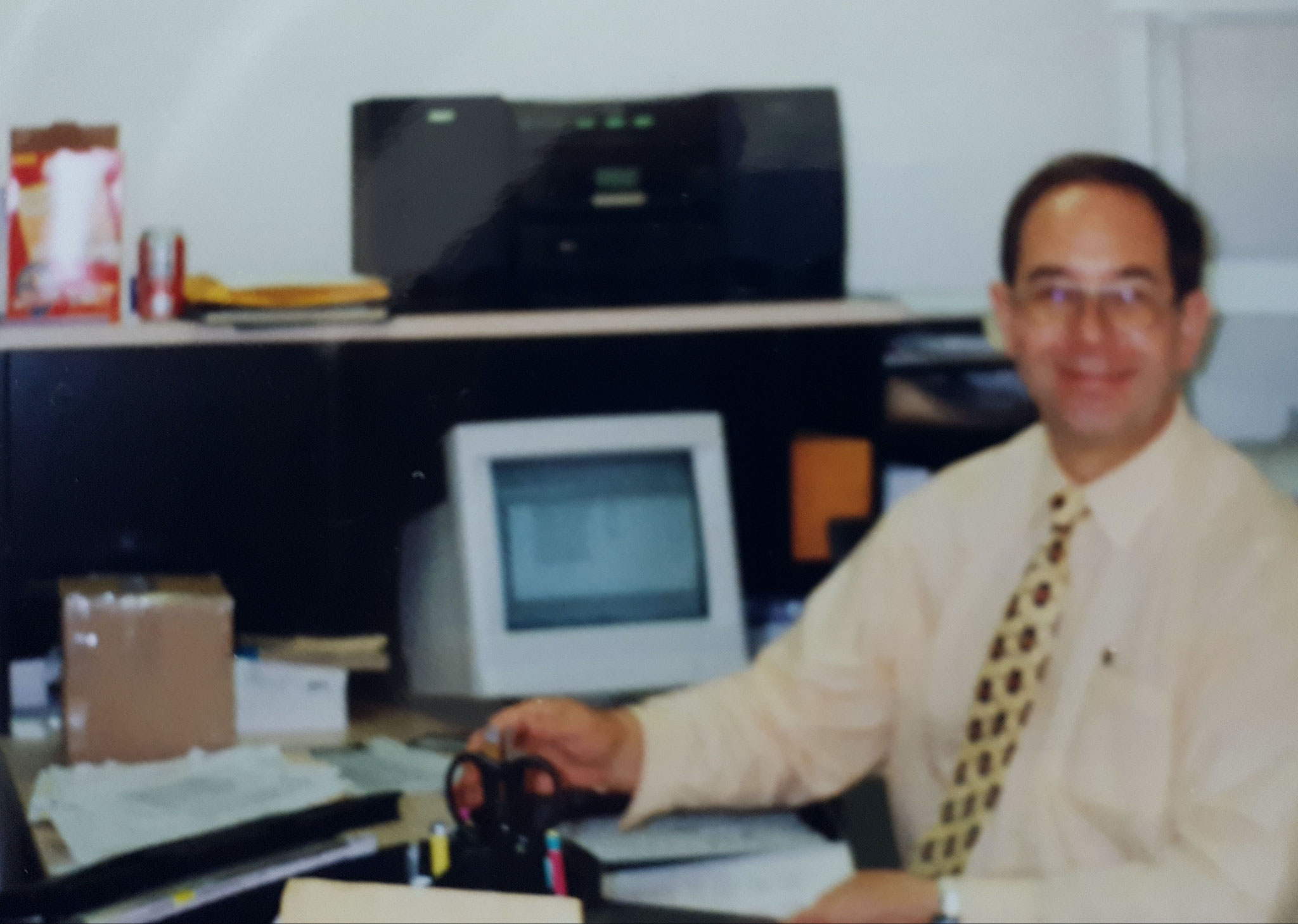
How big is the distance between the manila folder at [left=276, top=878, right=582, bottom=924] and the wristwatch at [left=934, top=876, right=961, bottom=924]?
23.5 inches

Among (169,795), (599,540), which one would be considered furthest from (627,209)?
(169,795)

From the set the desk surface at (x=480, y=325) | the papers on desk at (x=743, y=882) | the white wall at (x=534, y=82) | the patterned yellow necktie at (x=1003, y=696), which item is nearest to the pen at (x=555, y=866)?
the papers on desk at (x=743, y=882)

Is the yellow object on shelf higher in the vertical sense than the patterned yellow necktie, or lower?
higher

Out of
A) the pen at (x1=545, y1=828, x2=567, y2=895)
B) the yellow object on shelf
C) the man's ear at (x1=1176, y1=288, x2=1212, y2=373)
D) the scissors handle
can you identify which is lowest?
the pen at (x1=545, y1=828, x2=567, y2=895)

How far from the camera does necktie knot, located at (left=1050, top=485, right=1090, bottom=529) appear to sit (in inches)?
61.4

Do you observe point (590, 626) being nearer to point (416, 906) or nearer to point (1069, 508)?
point (1069, 508)

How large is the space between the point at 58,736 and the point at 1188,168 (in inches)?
77.4

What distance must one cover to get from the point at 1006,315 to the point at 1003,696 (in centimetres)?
43

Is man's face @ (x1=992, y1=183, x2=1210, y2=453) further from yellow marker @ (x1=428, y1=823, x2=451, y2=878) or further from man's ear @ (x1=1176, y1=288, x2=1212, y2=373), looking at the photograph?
yellow marker @ (x1=428, y1=823, x2=451, y2=878)

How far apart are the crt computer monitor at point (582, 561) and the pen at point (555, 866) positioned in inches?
29.9

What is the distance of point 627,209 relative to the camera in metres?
2.00

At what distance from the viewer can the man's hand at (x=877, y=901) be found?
1.27 metres

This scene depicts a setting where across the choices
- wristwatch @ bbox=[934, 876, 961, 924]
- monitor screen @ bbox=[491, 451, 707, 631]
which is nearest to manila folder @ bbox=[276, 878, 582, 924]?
wristwatch @ bbox=[934, 876, 961, 924]

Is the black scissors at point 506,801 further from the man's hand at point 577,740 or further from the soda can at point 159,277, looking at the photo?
the soda can at point 159,277
